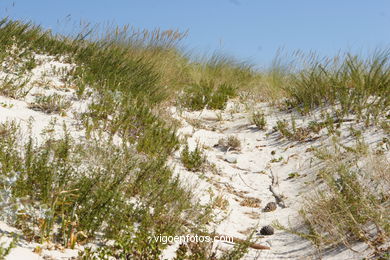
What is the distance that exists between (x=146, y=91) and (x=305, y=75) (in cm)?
356

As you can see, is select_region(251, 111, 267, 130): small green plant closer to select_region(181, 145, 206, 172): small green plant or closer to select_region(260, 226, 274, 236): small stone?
select_region(181, 145, 206, 172): small green plant

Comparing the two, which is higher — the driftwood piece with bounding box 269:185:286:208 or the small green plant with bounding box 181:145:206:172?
the small green plant with bounding box 181:145:206:172

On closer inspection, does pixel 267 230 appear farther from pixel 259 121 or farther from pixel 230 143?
pixel 259 121

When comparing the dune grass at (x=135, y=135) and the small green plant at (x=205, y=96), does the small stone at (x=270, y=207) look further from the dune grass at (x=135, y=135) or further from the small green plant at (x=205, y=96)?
the small green plant at (x=205, y=96)

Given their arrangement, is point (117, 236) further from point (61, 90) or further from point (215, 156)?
point (61, 90)

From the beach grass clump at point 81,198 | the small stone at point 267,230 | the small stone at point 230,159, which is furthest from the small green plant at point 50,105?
the small stone at point 267,230

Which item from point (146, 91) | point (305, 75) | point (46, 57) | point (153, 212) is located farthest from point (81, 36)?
point (153, 212)

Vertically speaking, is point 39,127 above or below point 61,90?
below

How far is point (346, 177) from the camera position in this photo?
15.6 ft

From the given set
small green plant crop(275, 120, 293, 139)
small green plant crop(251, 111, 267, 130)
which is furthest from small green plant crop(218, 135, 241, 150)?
small green plant crop(251, 111, 267, 130)

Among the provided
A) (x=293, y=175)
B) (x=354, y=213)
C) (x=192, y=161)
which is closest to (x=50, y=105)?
(x=192, y=161)

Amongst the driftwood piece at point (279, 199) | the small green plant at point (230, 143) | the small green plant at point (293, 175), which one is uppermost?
the small green plant at point (230, 143)

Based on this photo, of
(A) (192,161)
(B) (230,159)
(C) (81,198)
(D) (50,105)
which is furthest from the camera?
(B) (230,159)

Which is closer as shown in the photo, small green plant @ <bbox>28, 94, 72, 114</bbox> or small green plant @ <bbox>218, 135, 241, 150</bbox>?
small green plant @ <bbox>28, 94, 72, 114</bbox>
